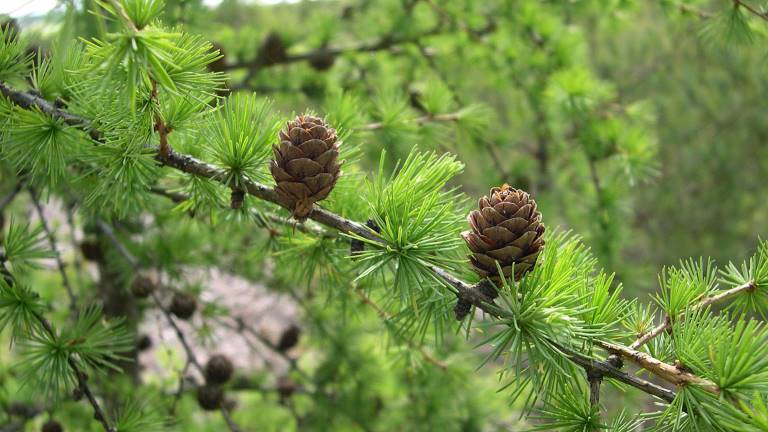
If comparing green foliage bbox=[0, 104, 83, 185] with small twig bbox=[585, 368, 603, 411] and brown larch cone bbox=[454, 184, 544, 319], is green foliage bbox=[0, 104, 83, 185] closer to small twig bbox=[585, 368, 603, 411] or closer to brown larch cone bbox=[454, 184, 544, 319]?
brown larch cone bbox=[454, 184, 544, 319]

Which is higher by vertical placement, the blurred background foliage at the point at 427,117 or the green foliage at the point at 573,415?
the blurred background foliage at the point at 427,117

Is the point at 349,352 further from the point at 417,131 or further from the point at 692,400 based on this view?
the point at 692,400

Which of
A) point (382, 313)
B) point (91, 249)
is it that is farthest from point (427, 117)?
point (91, 249)

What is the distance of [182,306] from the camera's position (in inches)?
56.8

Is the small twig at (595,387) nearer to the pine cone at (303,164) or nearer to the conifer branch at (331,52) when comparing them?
the pine cone at (303,164)

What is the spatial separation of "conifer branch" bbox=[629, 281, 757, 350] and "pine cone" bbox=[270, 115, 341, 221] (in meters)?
0.45

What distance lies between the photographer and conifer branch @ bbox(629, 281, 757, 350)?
2.44 feet

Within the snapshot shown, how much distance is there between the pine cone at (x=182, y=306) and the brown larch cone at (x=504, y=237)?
0.90 meters

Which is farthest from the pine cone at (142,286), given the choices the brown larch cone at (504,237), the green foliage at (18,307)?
the brown larch cone at (504,237)

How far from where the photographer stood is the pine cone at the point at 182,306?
4.71ft

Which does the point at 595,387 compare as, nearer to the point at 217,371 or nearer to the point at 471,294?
the point at 471,294

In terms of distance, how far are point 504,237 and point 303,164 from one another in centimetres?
27

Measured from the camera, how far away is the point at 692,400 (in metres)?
0.66

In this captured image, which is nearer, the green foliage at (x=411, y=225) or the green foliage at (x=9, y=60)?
the green foliage at (x=411, y=225)
